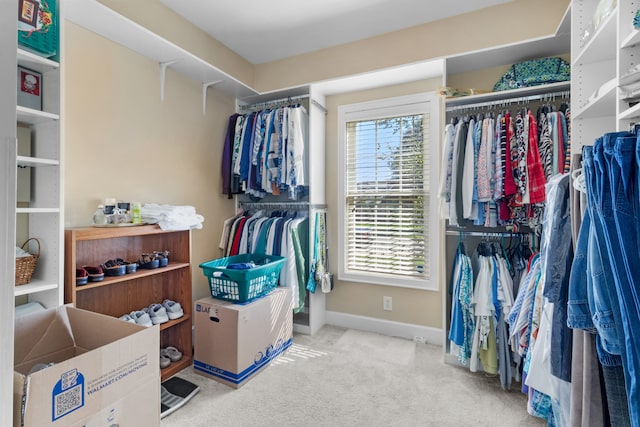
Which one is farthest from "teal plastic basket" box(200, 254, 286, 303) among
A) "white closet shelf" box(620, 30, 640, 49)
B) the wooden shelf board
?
"white closet shelf" box(620, 30, 640, 49)

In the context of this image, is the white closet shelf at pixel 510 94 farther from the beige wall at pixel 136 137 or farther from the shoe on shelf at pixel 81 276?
the shoe on shelf at pixel 81 276

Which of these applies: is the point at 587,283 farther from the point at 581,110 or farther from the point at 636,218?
the point at 581,110

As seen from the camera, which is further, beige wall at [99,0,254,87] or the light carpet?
beige wall at [99,0,254,87]

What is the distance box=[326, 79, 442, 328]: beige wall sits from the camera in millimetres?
2752

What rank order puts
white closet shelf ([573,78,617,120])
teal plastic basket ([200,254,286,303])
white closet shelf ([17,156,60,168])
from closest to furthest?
white closet shelf ([573,78,617,120]) → white closet shelf ([17,156,60,168]) → teal plastic basket ([200,254,286,303])

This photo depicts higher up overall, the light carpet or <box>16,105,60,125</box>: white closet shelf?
<box>16,105,60,125</box>: white closet shelf

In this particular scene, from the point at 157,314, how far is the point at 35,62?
5.15 feet

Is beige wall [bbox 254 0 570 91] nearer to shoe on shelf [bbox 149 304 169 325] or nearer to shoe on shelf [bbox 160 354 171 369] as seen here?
shoe on shelf [bbox 149 304 169 325]

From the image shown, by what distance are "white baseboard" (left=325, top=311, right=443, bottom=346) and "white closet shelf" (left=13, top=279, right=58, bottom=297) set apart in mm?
2261

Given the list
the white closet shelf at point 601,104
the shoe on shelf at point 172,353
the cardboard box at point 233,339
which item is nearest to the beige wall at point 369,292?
the cardboard box at point 233,339

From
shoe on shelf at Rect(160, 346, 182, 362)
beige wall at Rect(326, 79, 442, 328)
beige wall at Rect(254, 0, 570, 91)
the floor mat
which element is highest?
beige wall at Rect(254, 0, 570, 91)

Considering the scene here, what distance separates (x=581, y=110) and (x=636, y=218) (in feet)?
2.99

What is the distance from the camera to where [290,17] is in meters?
2.46

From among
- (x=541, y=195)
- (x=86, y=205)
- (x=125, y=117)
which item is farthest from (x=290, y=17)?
(x=541, y=195)
